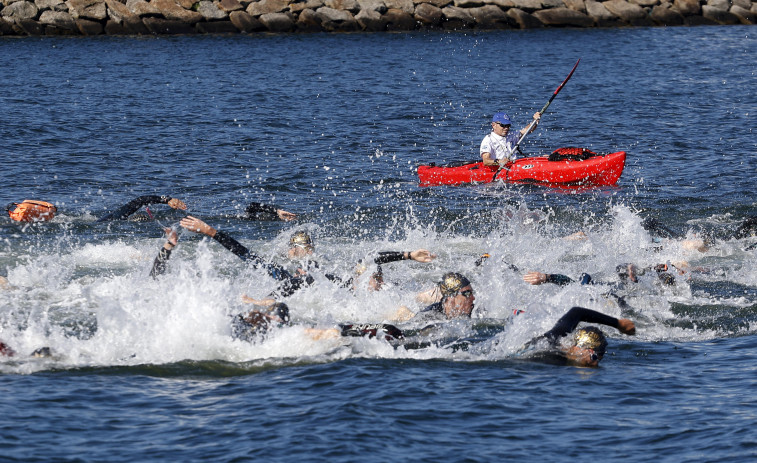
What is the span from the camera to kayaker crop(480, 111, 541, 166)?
19609 millimetres

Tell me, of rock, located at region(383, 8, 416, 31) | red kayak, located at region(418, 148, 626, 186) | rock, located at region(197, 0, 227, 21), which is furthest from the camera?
rock, located at region(383, 8, 416, 31)

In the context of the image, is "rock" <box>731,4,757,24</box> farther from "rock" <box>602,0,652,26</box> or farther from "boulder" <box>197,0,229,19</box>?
"boulder" <box>197,0,229,19</box>

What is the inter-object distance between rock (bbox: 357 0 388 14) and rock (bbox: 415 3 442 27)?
1.57 m

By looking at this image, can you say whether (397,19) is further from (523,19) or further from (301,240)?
(301,240)

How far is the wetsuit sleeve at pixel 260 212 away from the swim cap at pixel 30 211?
11.1ft

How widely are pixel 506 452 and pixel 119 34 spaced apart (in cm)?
3690

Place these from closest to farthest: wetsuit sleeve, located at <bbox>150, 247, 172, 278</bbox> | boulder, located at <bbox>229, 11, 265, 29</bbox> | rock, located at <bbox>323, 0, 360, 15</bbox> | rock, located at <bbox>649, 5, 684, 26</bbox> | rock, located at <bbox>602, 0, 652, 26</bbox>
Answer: wetsuit sleeve, located at <bbox>150, 247, 172, 278</bbox> < boulder, located at <bbox>229, 11, 265, 29</bbox> < rock, located at <bbox>323, 0, 360, 15</bbox> < rock, located at <bbox>602, 0, 652, 26</bbox> < rock, located at <bbox>649, 5, 684, 26</bbox>

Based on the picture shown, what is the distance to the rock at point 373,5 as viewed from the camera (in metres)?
43.2

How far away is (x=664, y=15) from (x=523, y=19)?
7189 mm

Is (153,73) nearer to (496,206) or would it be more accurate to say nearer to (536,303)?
(496,206)

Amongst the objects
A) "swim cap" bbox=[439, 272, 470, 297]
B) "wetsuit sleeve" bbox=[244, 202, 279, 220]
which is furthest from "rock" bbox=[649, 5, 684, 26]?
"swim cap" bbox=[439, 272, 470, 297]

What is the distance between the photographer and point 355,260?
15.3m

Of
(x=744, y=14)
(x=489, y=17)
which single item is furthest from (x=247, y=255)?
(x=744, y=14)

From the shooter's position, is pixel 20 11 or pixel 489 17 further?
pixel 489 17
